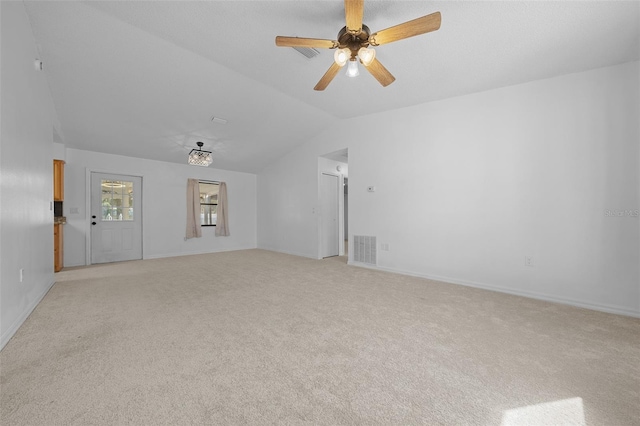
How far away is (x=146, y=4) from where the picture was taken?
2338 millimetres

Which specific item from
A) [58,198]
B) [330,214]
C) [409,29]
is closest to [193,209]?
[58,198]

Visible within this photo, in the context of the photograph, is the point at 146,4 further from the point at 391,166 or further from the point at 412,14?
the point at 391,166

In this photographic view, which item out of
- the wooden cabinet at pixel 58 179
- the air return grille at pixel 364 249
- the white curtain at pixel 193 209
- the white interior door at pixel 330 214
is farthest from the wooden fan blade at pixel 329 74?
the wooden cabinet at pixel 58 179

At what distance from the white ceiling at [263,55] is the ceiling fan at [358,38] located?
0.38 meters

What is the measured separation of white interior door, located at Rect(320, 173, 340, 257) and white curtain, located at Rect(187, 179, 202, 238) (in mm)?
3385

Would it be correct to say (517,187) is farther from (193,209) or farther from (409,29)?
(193,209)

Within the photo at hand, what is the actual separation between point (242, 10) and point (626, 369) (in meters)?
4.12

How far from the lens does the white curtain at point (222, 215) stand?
277 inches

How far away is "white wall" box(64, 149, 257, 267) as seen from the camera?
5086 millimetres

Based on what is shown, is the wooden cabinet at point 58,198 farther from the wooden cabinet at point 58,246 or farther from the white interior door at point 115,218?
the white interior door at point 115,218

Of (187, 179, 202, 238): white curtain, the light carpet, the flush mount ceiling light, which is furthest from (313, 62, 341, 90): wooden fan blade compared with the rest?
(187, 179, 202, 238): white curtain

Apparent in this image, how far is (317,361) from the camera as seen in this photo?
5.61ft

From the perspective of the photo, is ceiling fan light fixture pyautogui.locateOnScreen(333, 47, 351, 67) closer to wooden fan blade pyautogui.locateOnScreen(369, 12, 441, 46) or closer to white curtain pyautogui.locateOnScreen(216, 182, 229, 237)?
wooden fan blade pyautogui.locateOnScreen(369, 12, 441, 46)

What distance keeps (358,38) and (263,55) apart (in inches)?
55.2
